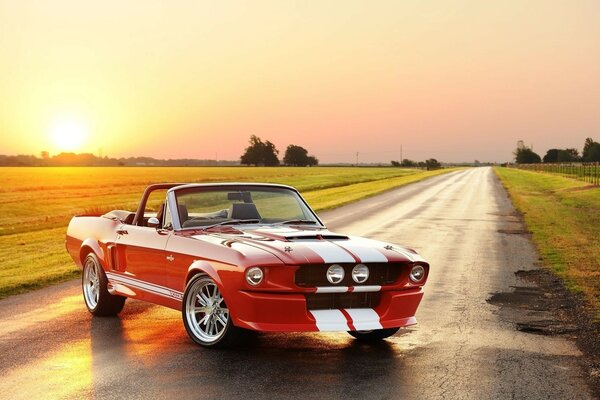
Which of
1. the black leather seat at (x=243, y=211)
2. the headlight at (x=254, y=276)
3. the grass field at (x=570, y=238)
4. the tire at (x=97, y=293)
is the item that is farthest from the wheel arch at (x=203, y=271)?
the grass field at (x=570, y=238)

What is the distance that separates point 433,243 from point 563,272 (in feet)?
16.1

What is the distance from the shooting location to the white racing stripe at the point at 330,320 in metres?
6.54

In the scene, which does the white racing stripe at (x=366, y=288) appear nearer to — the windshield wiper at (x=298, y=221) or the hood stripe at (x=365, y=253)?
the hood stripe at (x=365, y=253)

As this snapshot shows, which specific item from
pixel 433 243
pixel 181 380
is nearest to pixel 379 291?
pixel 181 380

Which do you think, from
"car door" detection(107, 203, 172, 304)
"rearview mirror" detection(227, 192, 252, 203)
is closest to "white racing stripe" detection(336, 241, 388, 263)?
"rearview mirror" detection(227, 192, 252, 203)

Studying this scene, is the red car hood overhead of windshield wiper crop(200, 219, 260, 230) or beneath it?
beneath

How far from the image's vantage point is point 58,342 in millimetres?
7664

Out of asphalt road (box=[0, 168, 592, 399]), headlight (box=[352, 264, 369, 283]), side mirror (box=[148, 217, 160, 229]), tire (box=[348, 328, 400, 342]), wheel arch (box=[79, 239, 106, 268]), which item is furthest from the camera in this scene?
wheel arch (box=[79, 239, 106, 268])

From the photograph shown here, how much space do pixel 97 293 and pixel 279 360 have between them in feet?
10.4

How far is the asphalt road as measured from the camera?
19.2 ft

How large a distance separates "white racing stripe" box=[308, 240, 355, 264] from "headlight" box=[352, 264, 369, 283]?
0.13 meters

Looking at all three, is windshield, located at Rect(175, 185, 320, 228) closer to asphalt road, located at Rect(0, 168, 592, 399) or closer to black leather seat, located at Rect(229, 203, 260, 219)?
black leather seat, located at Rect(229, 203, 260, 219)

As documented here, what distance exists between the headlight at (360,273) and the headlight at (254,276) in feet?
2.60

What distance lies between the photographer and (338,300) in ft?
22.1
